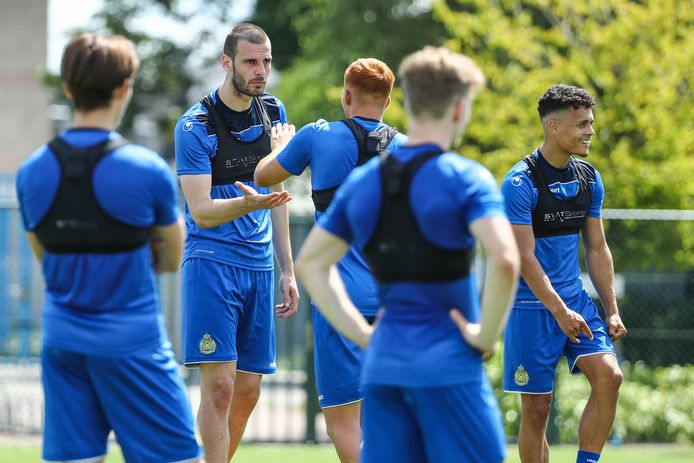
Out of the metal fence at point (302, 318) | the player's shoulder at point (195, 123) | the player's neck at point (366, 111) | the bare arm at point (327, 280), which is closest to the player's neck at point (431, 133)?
the bare arm at point (327, 280)

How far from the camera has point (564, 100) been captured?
7164 mm

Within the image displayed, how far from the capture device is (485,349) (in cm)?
417

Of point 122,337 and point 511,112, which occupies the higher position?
point 511,112

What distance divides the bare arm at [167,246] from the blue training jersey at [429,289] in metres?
0.78

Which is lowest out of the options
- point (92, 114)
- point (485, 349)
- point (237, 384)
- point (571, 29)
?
point (237, 384)

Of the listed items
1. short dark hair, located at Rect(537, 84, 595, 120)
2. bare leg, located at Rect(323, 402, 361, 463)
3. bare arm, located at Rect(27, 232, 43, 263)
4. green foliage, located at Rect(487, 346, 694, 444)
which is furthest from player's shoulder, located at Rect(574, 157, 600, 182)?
green foliage, located at Rect(487, 346, 694, 444)

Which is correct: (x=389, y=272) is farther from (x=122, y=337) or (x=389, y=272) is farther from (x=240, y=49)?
(x=240, y=49)

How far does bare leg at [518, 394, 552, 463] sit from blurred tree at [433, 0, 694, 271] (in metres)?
7.02

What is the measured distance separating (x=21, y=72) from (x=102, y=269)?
124 ft

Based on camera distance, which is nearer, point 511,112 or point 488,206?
point 488,206

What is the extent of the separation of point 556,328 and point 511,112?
369 inches

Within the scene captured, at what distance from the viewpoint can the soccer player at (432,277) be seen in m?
4.12

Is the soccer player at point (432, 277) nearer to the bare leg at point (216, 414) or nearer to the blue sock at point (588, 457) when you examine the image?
the bare leg at point (216, 414)

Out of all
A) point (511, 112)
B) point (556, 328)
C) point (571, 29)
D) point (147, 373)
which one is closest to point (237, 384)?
point (556, 328)
